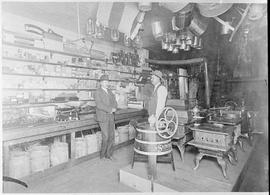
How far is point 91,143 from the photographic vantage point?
12.3ft

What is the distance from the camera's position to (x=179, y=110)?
3.57m

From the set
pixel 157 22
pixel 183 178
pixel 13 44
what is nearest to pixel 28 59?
pixel 13 44

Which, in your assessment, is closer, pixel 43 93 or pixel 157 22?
pixel 157 22

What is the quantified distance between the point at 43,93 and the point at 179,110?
255 cm

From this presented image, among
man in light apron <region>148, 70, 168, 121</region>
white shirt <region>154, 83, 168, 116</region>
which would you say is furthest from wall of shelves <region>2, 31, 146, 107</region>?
white shirt <region>154, 83, 168, 116</region>

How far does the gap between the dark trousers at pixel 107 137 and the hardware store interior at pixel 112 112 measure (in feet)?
0.06

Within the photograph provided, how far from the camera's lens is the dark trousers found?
3717mm

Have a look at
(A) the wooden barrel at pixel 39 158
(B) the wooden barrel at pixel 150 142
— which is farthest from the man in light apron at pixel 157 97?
(A) the wooden barrel at pixel 39 158

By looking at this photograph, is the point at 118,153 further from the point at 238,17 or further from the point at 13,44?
the point at 238,17

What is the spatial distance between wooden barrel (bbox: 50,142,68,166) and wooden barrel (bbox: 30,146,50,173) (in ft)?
0.25

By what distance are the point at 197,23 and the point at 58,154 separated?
9.23ft

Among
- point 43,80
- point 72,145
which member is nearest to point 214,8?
point 72,145

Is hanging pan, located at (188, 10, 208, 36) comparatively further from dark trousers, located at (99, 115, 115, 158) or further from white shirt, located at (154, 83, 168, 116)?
dark trousers, located at (99, 115, 115, 158)

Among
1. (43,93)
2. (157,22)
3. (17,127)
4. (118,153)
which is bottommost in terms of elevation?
(118,153)
